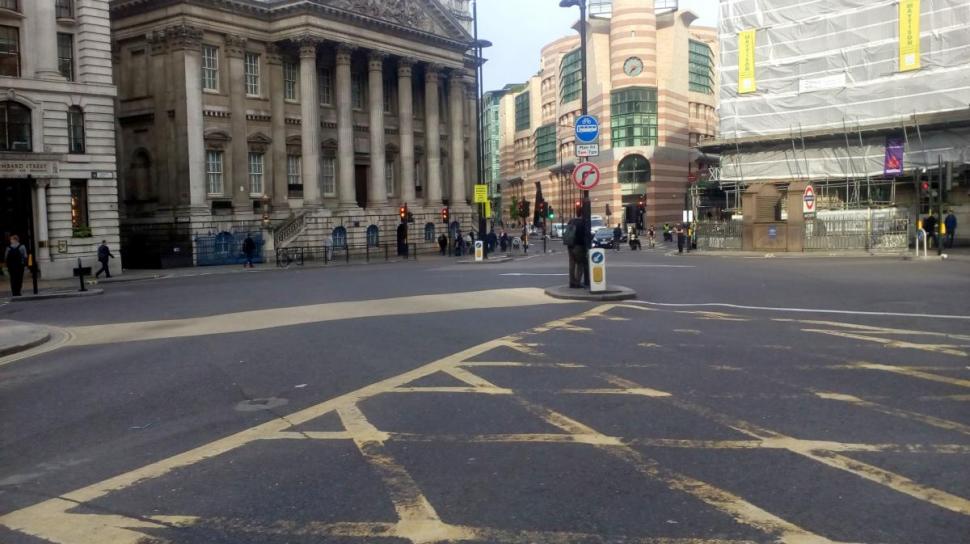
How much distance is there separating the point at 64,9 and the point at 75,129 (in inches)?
194

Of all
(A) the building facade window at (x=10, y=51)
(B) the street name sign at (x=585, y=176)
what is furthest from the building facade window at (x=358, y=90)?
(B) the street name sign at (x=585, y=176)

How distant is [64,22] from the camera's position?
113 feet

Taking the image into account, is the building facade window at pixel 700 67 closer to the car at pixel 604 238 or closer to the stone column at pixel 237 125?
the car at pixel 604 238

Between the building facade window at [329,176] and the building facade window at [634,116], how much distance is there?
55.1m

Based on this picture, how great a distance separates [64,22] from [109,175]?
6.32 m

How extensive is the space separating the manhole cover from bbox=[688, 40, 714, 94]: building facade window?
352ft

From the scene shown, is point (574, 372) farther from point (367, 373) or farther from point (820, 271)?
point (820, 271)

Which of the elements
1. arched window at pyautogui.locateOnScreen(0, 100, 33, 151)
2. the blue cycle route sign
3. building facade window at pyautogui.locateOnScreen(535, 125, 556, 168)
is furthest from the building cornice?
building facade window at pyautogui.locateOnScreen(535, 125, 556, 168)

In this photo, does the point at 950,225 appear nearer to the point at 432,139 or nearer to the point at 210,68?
the point at 432,139

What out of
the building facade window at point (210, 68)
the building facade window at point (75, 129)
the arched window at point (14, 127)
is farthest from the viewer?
the building facade window at point (210, 68)

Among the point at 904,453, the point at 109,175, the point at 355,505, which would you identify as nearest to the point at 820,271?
the point at 904,453

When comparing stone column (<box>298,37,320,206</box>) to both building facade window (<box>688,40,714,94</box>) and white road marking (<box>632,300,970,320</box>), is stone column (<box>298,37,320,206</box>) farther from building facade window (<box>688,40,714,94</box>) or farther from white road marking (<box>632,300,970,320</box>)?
building facade window (<box>688,40,714,94</box>)

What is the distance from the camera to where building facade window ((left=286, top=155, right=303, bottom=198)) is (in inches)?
1987

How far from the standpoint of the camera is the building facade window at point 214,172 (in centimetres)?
4612
